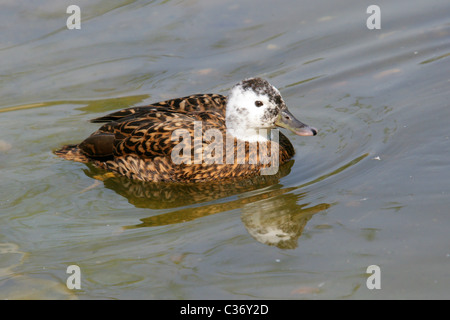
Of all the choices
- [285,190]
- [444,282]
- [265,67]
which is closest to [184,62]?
[265,67]

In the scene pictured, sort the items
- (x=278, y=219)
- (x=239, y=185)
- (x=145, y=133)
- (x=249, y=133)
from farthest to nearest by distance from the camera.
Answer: (x=249, y=133)
(x=145, y=133)
(x=239, y=185)
(x=278, y=219)

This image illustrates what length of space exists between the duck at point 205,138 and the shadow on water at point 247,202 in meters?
0.15

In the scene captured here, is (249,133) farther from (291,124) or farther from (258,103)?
(291,124)

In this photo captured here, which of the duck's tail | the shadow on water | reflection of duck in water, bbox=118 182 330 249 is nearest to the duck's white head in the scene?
the shadow on water

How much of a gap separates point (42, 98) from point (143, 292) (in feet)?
17.3

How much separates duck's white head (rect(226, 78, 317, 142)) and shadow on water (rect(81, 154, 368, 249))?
546 mm

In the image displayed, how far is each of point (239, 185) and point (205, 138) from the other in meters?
0.68

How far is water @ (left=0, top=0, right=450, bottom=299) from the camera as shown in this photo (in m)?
6.35

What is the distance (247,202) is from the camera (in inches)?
304

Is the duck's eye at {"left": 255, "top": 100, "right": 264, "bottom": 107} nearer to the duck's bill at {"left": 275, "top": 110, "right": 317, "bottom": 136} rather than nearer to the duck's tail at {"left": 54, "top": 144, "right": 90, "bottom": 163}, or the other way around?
the duck's bill at {"left": 275, "top": 110, "right": 317, "bottom": 136}

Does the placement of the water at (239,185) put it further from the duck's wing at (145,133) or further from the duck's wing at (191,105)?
the duck's wing at (191,105)

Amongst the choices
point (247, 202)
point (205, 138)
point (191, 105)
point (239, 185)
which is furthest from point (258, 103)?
point (247, 202)

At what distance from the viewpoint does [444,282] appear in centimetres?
587

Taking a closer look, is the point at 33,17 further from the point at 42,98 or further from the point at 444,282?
the point at 444,282
